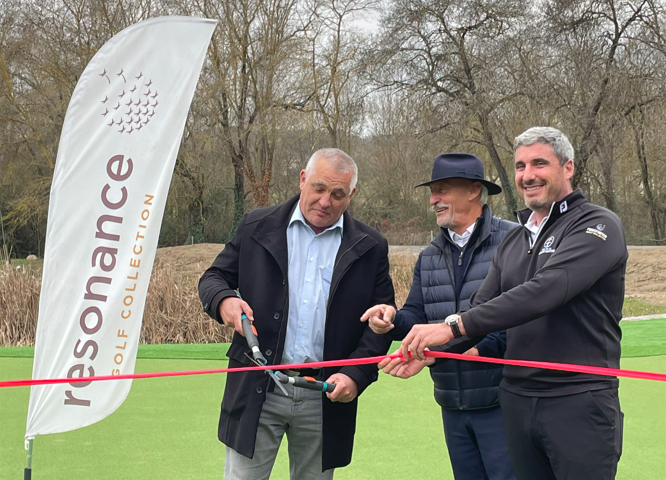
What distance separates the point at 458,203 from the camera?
2.87 m

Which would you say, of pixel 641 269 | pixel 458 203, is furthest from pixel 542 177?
pixel 641 269

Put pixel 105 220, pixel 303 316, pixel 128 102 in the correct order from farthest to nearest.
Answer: pixel 128 102, pixel 105 220, pixel 303 316

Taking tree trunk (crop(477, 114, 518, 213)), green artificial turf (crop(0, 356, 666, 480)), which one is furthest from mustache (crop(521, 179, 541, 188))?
tree trunk (crop(477, 114, 518, 213))

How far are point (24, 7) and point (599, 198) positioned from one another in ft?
63.7

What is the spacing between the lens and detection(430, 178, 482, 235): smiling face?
9.41 ft

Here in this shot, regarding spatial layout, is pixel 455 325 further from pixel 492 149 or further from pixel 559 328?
pixel 492 149

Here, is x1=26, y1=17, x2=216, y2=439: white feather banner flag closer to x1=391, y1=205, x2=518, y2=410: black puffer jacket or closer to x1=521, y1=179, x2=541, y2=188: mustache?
x1=391, y1=205, x2=518, y2=410: black puffer jacket

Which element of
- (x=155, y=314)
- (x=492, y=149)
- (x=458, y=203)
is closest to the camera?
(x=458, y=203)

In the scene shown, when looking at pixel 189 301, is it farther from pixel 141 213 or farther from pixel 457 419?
pixel 457 419

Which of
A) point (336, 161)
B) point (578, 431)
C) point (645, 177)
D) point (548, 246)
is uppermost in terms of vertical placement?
point (645, 177)

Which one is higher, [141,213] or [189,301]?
[141,213]

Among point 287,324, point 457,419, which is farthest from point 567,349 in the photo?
point 287,324

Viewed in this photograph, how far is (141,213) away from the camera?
3.82m

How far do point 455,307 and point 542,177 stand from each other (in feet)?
2.37
